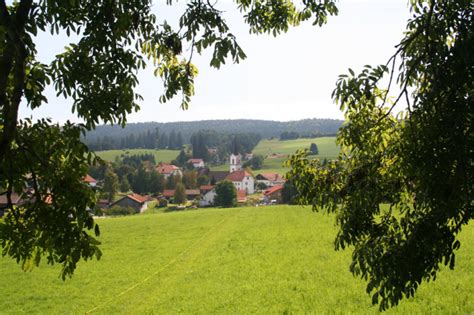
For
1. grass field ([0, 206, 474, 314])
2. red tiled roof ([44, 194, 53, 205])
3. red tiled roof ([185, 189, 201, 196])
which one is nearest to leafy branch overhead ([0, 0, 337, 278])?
red tiled roof ([44, 194, 53, 205])

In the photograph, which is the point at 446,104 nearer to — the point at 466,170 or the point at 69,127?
the point at 466,170

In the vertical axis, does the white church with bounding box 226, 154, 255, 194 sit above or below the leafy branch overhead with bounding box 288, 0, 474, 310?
below

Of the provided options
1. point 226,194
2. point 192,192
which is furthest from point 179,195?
point 192,192

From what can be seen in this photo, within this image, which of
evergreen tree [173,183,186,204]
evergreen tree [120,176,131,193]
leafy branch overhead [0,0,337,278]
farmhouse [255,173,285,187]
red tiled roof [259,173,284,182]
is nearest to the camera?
leafy branch overhead [0,0,337,278]

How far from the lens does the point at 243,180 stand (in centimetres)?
12744

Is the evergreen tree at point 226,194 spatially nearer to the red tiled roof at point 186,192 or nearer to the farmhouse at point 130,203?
the farmhouse at point 130,203

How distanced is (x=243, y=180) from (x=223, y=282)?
4173 inches

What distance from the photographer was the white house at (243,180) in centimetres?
12644

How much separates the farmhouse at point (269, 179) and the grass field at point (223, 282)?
97.6 metres

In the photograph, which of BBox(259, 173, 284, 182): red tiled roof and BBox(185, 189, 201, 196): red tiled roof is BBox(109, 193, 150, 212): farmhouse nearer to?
BBox(185, 189, 201, 196): red tiled roof

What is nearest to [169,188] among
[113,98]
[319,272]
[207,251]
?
[207,251]

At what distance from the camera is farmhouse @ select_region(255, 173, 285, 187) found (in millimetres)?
135125

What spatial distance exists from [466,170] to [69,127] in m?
4.55

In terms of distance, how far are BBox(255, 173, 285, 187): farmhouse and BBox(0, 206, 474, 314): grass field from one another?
320ft
